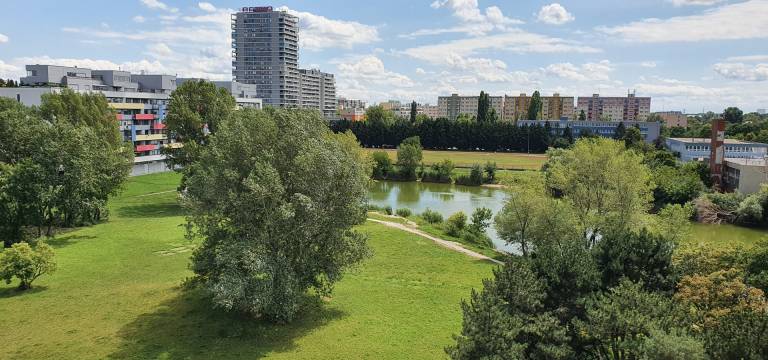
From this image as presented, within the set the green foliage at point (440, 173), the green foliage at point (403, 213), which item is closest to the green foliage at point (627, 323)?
the green foliage at point (403, 213)

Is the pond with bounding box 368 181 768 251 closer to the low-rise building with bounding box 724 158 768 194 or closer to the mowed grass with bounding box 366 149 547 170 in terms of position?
the low-rise building with bounding box 724 158 768 194

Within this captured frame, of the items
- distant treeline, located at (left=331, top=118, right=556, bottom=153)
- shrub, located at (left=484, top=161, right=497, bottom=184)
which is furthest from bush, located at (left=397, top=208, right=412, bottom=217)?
distant treeline, located at (left=331, top=118, right=556, bottom=153)

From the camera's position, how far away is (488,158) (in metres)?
94.5

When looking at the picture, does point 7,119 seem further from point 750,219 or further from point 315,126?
point 750,219

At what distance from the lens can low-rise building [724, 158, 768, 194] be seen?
164 feet

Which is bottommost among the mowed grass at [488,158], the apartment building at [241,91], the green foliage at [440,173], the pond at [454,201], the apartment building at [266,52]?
the pond at [454,201]

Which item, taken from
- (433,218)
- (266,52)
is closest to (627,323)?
(433,218)

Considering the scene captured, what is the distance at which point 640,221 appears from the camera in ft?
99.5

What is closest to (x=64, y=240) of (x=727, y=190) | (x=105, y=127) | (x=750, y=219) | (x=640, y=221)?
(x=105, y=127)

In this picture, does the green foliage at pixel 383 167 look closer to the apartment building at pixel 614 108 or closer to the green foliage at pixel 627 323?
the green foliage at pixel 627 323

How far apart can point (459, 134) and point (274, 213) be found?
92784 mm

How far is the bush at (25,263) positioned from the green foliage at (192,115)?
22.3 metres

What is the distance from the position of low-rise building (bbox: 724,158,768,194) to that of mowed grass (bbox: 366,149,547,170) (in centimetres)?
2905

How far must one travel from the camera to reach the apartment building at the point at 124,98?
64.2 m
